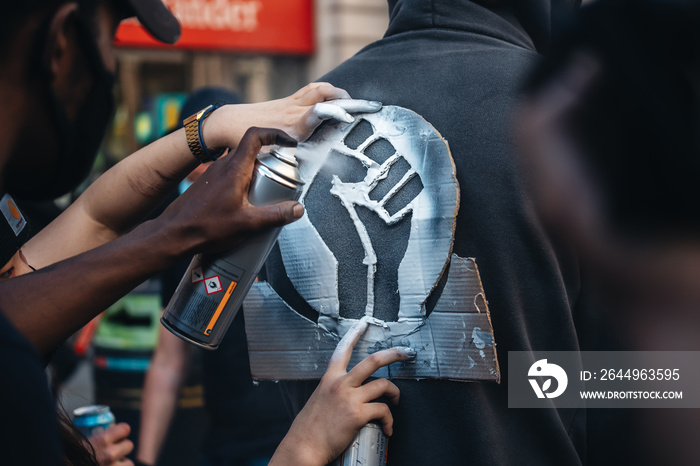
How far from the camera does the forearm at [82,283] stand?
3.76 ft

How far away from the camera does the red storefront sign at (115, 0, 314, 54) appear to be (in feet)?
23.2

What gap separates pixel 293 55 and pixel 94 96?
6.88 meters

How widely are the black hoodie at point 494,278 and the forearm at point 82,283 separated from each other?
0.59 meters

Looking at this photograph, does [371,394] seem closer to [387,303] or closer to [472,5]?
[387,303]

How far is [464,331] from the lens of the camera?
4.51 ft

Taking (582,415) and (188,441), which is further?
(188,441)

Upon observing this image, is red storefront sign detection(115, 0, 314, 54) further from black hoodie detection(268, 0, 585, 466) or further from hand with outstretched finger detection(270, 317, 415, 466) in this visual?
hand with outstretched finger detection(270, 317, 415, 466)

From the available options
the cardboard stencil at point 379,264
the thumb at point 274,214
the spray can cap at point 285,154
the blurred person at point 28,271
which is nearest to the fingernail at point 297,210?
the thumb at point 274,214

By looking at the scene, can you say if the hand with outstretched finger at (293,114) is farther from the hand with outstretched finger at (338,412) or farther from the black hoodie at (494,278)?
the hand with outstretched finger at (338,412)

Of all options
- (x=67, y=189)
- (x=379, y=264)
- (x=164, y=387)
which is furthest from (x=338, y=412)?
(x=164, y=387)

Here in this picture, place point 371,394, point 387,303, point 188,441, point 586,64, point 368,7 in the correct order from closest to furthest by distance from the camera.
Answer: point 586,64
point 371,394
point 387,303
point 188,441
point 368,7

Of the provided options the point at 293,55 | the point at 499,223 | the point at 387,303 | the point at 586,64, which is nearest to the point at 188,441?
the point at 387,303

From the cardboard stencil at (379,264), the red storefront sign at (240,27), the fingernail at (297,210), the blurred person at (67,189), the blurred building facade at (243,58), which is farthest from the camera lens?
the blurred building facade at (243,58)

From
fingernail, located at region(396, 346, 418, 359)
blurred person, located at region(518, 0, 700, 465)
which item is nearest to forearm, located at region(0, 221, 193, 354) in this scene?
fingernail, located at region(396, 346, 418, 359)
